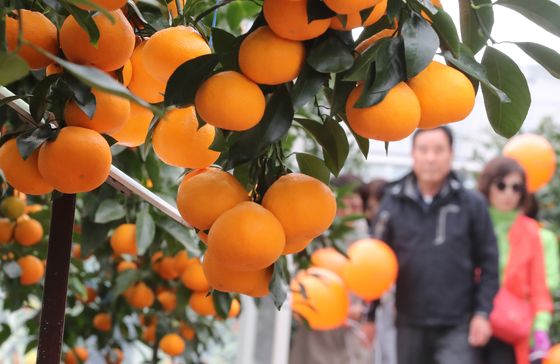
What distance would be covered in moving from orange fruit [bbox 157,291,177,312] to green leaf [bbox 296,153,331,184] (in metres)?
0.98

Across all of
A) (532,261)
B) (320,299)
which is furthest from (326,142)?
(532,261)

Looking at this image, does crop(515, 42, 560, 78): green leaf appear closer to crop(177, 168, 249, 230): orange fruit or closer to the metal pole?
crop(177, 168, 249, 230): orange fruit

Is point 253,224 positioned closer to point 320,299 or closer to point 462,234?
point 320,299

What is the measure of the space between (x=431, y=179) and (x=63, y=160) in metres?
2.42

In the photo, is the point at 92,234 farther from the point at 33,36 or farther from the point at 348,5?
the point at 348,5

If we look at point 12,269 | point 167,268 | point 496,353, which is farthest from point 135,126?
point 496,353

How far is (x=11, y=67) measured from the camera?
433mm

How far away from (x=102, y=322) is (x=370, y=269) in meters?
1.23

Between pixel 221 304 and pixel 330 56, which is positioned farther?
pixel 221 304

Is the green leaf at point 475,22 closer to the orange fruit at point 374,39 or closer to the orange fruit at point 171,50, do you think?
the orange fruit at point 374,39

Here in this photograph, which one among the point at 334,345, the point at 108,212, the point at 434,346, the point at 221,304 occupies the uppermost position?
the point at 108,212

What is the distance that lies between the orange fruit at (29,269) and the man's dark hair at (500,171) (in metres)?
2.13

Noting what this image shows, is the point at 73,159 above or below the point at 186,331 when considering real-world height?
above

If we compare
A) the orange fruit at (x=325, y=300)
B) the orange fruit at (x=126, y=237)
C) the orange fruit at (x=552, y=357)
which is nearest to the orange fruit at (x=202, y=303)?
the orange fruit at (x=126, y=237)
